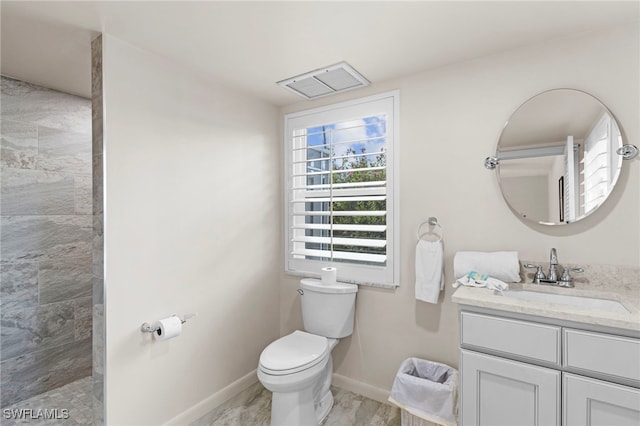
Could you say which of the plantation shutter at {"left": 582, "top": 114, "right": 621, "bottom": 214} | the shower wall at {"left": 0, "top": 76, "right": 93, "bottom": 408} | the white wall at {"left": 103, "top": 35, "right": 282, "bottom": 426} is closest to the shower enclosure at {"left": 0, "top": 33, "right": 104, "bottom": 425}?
the shower wall at {"left": 0, "top": 76, "right": 93, "bottom": 408}

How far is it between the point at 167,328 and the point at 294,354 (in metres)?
0.75

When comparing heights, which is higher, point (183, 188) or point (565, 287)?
point (183, 188)

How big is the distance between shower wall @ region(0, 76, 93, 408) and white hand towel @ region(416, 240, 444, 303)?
2.48 meters

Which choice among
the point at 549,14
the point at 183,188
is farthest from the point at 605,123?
the point at 183,188

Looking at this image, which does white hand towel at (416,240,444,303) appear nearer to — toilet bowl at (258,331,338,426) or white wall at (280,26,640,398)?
white wall at (280,26,640,398)

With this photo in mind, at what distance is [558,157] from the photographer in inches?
71.4

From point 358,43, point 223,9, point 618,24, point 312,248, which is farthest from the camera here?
point 312,248

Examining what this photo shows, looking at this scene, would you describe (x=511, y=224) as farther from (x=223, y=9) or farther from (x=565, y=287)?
(x=223, y=9)

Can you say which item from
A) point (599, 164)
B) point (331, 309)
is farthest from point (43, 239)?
point (599, 164)

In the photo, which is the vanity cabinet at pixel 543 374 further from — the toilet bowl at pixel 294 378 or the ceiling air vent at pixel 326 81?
the ceiling air vent at pixel 326 81

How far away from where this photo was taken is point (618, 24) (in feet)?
5.37

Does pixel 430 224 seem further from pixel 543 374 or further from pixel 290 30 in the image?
pixel 290 30

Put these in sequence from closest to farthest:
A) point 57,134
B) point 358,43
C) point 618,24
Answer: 1. point 618,24
2. point 358,43
3. point 57,134

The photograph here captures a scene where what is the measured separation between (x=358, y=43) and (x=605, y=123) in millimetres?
1308
